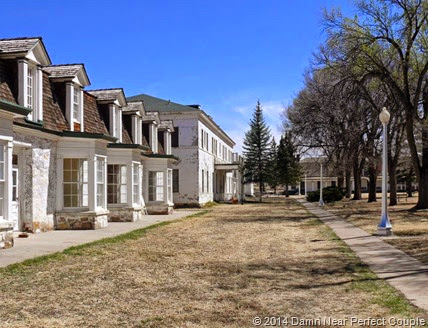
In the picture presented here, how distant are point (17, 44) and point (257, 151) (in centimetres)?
5160

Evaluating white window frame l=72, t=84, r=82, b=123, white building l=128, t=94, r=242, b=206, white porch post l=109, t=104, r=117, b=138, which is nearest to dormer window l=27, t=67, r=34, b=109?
white window frame l=72, t=84, r=82, b=123

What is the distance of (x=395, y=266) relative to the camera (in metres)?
9.82

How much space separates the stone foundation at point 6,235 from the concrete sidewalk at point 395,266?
791 centimetres

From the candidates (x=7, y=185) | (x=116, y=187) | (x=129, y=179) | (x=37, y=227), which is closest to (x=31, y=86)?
(x=37, y=227)

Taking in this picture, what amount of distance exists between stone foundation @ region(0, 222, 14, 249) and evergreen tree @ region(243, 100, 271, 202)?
50506 millimetres

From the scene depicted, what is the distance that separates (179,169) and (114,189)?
60.9 ft

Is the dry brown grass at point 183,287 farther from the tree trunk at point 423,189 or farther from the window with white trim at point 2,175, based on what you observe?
the tree trunk at point 423,189

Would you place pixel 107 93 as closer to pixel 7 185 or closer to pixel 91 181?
pixel 91 181

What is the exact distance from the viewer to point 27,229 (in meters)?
15.8

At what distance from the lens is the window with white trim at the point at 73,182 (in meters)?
18.1

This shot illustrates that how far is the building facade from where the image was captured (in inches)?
565

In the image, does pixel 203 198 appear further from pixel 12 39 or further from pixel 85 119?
pixel 12 39

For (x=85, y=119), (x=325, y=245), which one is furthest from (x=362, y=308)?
(x=85, y=119)

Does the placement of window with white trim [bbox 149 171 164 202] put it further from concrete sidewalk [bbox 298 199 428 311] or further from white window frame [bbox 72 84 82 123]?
concrete sidewalk [bbox 298 199 428 311]
